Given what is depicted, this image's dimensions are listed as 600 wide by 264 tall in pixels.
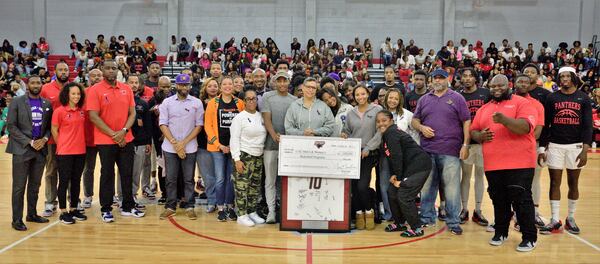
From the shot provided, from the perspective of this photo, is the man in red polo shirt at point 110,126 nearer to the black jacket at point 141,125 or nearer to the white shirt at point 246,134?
the black jacket at point 141,125

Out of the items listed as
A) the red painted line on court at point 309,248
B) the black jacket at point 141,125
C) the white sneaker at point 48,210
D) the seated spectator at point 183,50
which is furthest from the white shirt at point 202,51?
the red painted line on court at point 309,248

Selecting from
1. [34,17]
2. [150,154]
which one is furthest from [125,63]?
[150,154]

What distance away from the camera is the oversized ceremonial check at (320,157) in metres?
5.89

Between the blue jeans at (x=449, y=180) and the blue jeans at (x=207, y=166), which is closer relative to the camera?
the blue jeans at (x=449, y=180)

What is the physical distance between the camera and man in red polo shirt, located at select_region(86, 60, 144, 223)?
20.4 feet

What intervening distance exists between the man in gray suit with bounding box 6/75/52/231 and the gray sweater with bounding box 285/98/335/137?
2.83 meters

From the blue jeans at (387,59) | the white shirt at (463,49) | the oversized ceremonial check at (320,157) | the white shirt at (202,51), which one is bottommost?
the oversized ceremonial check at (320,157)

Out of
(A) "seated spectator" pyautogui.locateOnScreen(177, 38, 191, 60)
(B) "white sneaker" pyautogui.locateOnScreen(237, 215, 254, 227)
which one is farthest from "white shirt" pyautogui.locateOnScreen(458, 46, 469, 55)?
(B) "white sneaker" pyautogui.locateOnScreen(237, 215, 254, 227)

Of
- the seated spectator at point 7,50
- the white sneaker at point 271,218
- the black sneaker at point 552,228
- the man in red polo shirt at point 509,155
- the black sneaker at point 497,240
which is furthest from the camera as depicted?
the seated spectator at point 7,50

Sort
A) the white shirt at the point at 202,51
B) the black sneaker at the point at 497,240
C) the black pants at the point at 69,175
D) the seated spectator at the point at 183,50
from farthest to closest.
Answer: the seated spectator at the point at 183,50, the white shirt at the point at 202,51, the black pants at the point at 69,175, the black sneaker at the point at 497,240

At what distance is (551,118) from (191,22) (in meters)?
20.3

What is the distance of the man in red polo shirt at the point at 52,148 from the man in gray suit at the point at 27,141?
371 mm

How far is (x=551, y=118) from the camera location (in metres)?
6.04

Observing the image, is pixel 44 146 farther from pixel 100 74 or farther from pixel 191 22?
pixel 191 22
